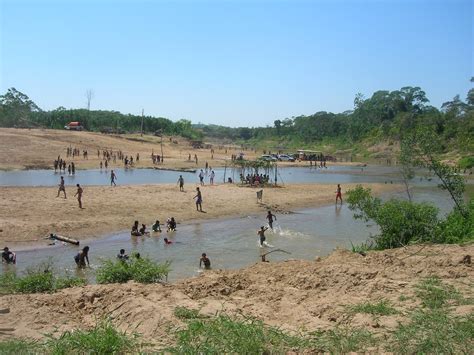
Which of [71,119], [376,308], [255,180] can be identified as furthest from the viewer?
[71,119]

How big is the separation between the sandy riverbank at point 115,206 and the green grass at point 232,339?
52.1ft

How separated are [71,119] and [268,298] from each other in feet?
335

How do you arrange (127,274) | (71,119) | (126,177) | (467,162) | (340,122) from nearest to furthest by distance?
(127,274), (126,177), (467,162), (71,119), (340,122)

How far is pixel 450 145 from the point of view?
259 ft

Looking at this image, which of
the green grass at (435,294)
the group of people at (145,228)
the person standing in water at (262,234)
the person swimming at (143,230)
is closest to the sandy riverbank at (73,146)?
the group of people at (145,228)

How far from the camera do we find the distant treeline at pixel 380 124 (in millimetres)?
82562

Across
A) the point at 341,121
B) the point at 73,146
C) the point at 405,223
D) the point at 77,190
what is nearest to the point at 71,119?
the point at 73,146

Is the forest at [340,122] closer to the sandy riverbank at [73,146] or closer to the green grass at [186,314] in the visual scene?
the sandy riverbank at [73,146]

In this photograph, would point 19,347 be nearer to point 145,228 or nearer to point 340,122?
point 145,228

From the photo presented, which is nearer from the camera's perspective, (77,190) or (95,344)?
(95,344)

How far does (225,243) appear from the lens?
23375 millimetres

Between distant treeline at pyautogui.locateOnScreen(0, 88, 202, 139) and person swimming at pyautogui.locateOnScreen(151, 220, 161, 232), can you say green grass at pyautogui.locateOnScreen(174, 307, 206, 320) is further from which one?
distant treeline at pyautogui.locateOnScreen(0, 88, 202, 139)

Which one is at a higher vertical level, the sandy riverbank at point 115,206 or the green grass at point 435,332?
the green grass at point 435,332

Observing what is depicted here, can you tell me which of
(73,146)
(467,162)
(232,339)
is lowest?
(232,339)
